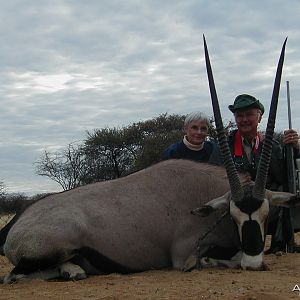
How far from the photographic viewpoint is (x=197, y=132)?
7688 millimetres

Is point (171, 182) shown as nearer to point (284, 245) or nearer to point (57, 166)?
point (284, 245)

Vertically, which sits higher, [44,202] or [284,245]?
[44,202]

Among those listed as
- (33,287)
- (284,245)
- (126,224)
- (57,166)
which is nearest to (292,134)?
(284,245)

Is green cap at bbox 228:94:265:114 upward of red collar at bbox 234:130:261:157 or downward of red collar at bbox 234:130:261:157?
upward

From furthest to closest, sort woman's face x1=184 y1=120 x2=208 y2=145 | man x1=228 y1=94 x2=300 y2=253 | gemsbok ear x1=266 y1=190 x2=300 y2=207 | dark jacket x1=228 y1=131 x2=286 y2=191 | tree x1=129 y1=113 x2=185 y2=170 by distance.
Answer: tree x1=129 y1=113 x2=185 y2=170 < woman's face x1=184 y1=120 x2=208 y2=145 < dark jacket x1=228 y1=131 x2=286 y2=191 < man x1=228 y1=94 x2=300 y2=253 < gemsbok ear x1=266 y1=190 x2=300 y2=207

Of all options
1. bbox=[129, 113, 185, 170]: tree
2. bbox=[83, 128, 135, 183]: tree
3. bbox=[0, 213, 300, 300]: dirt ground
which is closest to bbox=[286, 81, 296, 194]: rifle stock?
bbox=[0, 213, 300, 300]: dirt ground

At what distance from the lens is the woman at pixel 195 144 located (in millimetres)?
7703

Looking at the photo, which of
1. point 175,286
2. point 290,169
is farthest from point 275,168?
point 175,286

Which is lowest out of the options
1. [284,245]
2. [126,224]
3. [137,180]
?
[284,245]

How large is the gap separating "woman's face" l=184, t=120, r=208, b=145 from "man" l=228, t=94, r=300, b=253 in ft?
1.66

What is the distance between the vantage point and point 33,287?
16.5 feet

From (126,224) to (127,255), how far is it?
287 millimetres

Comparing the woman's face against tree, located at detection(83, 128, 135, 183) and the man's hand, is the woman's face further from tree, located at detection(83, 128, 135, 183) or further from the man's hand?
tree, located at detection(83, 128, 135, 183)

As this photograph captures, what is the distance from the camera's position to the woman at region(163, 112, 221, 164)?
7.70 m
